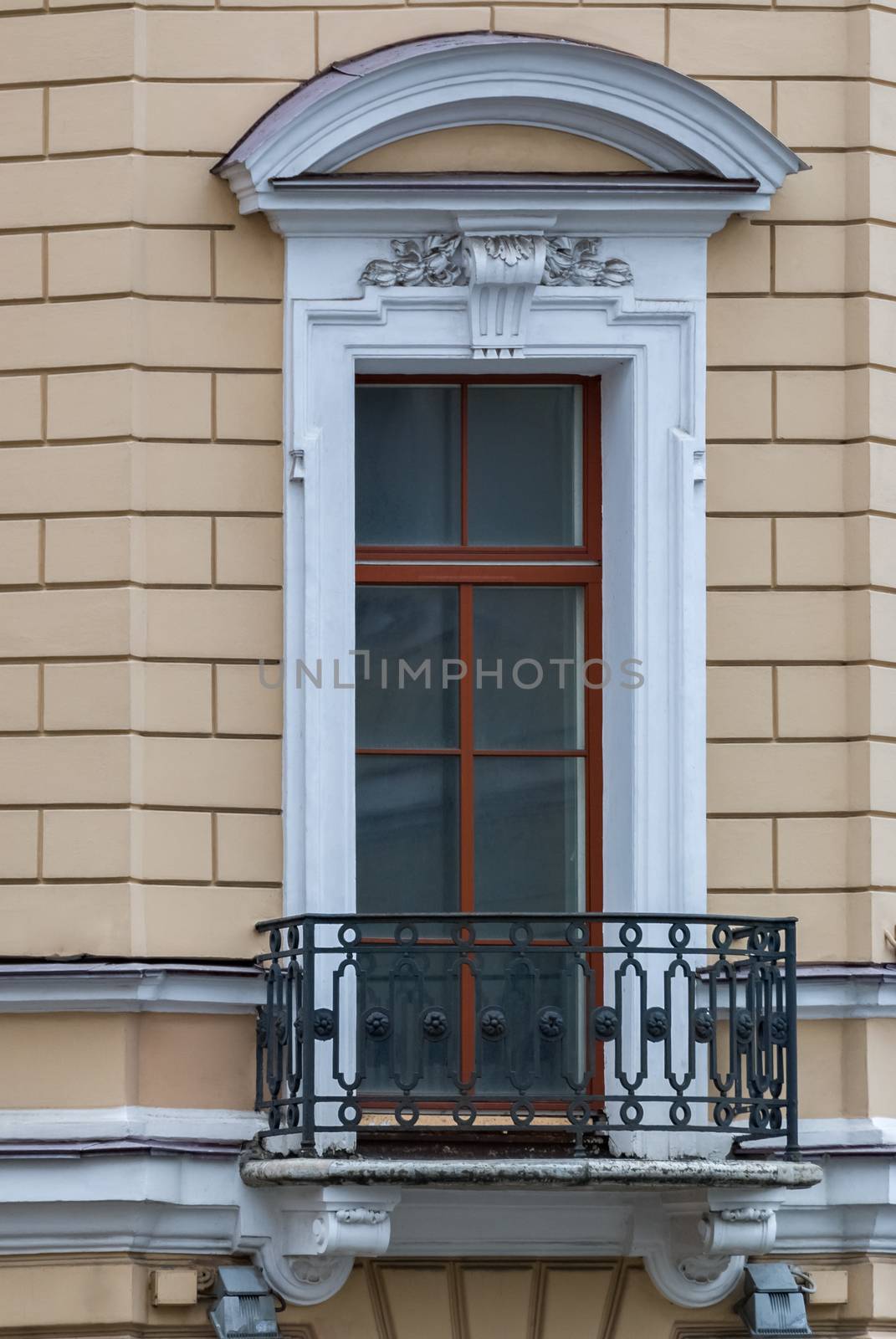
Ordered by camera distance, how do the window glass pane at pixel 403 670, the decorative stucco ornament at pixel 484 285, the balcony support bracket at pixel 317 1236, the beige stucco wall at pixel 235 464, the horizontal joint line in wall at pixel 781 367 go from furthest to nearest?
the window glass pane at pixel 403 670
the horizontal joint line in wall at pixel 781 367
the decorative stucco ornament at pixel 484 285
the beige stucco wall at pixel 235 464
the balcony support bracket at pixel 317 1236

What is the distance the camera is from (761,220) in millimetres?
10094

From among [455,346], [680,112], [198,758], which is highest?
[680,112]

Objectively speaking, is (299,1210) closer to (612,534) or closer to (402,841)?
(402,841)

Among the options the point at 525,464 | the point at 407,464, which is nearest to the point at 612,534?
the point at 525,464

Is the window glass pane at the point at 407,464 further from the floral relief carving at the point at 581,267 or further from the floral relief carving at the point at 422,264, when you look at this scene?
the floral relief carving at the point at 581,267

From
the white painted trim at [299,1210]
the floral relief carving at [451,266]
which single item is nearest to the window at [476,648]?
the floral relief carving at [451,266]

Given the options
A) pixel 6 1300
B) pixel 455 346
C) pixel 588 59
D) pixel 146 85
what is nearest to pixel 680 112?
pixel 588 59

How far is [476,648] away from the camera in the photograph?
1020 centimetres

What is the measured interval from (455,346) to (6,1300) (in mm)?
4064

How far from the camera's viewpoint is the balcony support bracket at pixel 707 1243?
362 inches

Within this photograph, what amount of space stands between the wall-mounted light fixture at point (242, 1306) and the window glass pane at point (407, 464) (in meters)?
2.94

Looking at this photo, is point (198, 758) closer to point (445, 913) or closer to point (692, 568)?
point (445, 913)

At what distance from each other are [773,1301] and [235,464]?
12.6 feet

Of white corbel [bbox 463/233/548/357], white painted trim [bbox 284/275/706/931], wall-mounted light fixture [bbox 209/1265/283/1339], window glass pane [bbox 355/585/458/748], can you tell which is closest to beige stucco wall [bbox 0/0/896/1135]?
white painted trim [bbox 284/275/706/931]
